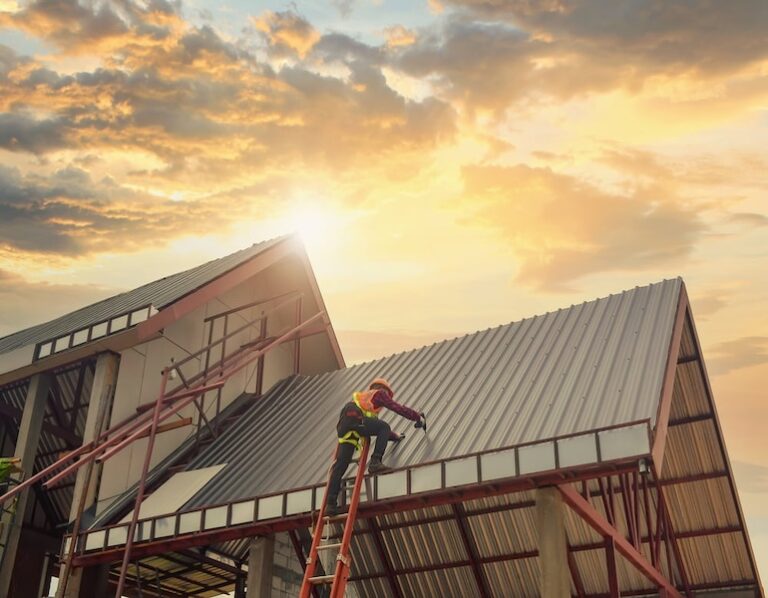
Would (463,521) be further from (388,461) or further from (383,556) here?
(388,461)

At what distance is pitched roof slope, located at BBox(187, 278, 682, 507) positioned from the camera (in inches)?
Answer: 765

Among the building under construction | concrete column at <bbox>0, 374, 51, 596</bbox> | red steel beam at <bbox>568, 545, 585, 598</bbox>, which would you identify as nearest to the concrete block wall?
the building under construction

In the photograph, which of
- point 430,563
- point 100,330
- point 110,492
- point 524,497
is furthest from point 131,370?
point 524,497

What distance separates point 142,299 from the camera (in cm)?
2900

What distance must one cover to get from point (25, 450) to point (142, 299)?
605cm

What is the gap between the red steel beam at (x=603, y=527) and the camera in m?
17.7

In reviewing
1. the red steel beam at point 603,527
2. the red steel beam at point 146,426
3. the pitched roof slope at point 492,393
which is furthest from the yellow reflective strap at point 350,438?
the red steel beam at point 146,426

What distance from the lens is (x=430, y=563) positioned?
24734 millimetres

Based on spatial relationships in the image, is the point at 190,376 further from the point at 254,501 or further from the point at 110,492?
the point at 254,501

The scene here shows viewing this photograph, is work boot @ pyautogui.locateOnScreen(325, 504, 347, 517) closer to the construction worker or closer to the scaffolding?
the construction worker

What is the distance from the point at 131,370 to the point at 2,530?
18.0ft

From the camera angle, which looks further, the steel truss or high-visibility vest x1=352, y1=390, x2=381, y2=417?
high-visibility vest x1=352, y1=390, x2=381, y2=417

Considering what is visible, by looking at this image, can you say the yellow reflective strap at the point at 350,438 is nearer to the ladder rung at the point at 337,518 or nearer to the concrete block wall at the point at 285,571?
the ladder rung at the point at 337,518

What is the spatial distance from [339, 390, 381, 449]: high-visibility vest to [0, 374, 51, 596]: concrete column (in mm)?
10981
